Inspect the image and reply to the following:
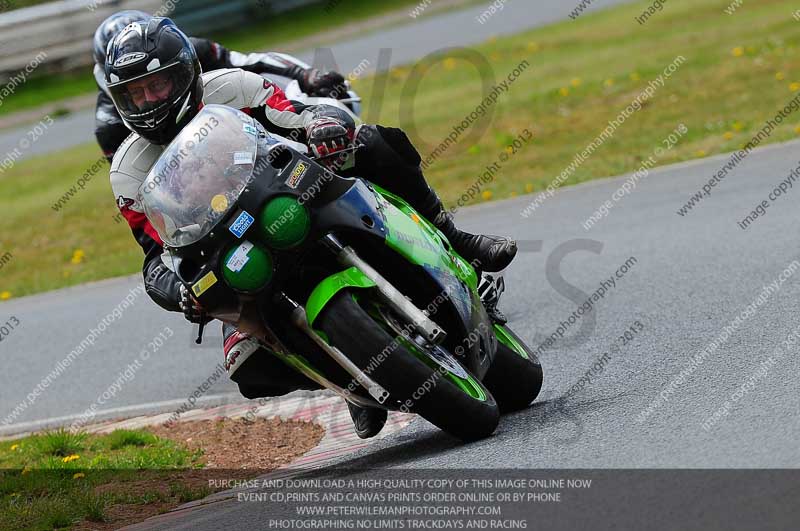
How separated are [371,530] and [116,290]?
8.12m

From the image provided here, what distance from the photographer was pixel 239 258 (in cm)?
493

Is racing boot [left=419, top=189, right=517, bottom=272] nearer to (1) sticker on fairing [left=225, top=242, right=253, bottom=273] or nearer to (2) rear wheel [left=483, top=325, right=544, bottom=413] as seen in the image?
(2) rear wheel [left=483, top=325, right=544, bottom=413]

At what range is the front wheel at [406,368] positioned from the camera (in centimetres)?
488

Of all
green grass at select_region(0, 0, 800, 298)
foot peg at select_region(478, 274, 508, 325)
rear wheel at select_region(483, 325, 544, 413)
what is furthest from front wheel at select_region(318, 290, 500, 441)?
green grass at select_region(0, 0, 800, 298)

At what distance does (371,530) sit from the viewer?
14.3ft

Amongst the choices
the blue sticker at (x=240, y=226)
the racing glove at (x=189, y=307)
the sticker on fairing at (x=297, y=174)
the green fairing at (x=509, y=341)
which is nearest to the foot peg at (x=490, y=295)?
the green fairing at (x=509, y=341)

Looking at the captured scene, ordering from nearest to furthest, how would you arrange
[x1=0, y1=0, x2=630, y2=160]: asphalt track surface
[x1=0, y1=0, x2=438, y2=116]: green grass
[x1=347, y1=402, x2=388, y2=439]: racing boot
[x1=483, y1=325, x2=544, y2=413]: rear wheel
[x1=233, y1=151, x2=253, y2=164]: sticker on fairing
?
[x1=233, y1=151, x2=253, y2=164]: sticker on fairing
[x1=347, y1=402, x2=388, y2=439]: racing boot
[x1=483, y1=325, x2=544, y2=413]: rear wheel
[x1=0, y1=0, x2=630, y2=160]: asphalt track surface
[x1=0, y1=0, x2=438, y2=116]: green grass

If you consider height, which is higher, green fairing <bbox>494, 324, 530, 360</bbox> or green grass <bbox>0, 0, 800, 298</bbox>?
green fairing <bbox>494, 324, 530, 360</bbox>

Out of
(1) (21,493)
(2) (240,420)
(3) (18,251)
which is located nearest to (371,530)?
(1) (21,493)

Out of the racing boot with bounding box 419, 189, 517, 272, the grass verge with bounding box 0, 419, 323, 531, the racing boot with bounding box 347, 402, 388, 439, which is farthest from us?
the racing boot with bounding box 419, 189, 517, 272

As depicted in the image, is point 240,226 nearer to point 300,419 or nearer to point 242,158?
point 242,158

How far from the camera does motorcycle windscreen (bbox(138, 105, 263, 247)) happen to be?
16.3 feet

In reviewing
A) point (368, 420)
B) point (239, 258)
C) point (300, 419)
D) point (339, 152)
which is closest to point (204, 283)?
point (239, 258)

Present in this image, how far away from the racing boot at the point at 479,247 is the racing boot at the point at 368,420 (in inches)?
39.1
